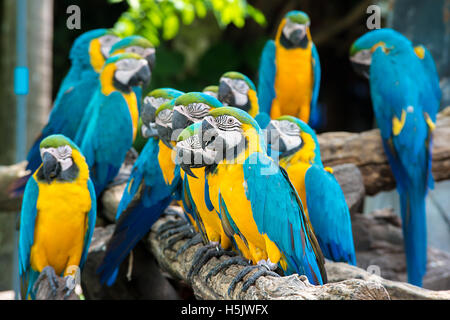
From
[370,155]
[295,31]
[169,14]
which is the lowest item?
[370,155]

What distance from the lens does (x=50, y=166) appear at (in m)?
1.56

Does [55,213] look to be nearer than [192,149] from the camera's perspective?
No

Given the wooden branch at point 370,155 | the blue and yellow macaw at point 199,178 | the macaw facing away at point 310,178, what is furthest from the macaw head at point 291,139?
the wooden branch at point 370,155

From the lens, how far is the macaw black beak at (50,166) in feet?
5.10

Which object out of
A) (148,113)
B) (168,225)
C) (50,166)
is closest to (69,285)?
(50,166)

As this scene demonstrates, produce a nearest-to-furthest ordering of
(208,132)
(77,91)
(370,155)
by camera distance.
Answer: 1. (208,132)
2. (77,91)
3. (370,155)

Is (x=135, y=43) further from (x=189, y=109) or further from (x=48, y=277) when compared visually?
(x=48, y=277)

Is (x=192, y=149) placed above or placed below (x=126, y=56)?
below

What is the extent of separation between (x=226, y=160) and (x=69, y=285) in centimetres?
67

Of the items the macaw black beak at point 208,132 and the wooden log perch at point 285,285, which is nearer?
the wooden log perch at point 285,285

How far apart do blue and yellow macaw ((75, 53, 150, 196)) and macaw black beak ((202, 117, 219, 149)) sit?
0.84 m

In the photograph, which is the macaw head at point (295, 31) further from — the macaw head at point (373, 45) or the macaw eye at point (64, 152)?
the macaw eye at point (64, 152)

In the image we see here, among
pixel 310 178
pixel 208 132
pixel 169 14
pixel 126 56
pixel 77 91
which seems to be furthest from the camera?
pixel 169 14

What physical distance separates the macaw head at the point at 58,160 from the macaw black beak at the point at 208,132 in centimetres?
52
